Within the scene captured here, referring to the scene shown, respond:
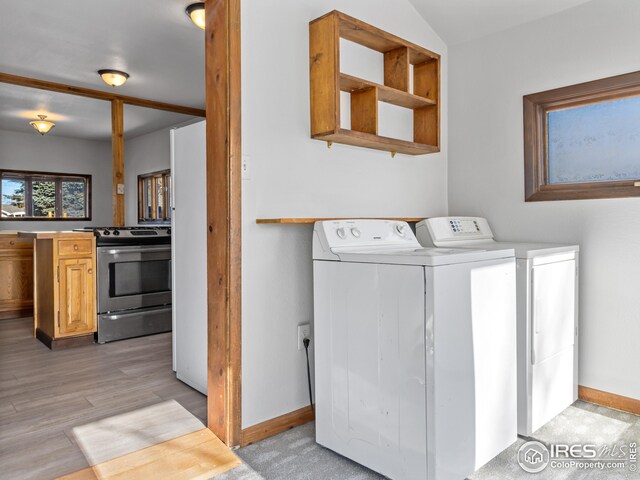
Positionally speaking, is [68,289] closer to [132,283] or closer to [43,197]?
[132,283]

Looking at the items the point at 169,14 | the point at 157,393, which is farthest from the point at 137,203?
the point at 157,393

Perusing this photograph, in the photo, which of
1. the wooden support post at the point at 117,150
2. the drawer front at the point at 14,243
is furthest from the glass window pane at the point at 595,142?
the drawer front at the point at 14,243

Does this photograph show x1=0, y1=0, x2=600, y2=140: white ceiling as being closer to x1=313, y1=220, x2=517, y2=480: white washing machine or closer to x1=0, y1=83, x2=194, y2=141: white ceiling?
x1=0, y1=83, x2=194, y2=141: white ceiling

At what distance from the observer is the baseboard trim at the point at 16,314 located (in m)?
4.89

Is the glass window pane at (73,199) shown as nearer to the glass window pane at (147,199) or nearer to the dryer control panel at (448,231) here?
the glass window pane at (147,199)

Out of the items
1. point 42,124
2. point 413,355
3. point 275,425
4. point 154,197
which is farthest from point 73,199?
point 413,355

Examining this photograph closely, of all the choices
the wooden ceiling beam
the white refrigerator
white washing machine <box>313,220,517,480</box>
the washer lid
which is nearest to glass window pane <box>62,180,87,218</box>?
the wooden ceiling beam

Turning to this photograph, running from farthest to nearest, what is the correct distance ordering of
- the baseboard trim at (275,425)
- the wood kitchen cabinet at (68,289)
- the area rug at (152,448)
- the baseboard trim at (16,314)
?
1. the baseboard trim at (16,314)
2. the wood kitchen cabinet at (68,289)
3. the baseboard trim at (275,425)
4. the area rug at (152,448)

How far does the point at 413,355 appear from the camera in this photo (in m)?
1.62

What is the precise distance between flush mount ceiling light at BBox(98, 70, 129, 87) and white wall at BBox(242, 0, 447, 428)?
289cm

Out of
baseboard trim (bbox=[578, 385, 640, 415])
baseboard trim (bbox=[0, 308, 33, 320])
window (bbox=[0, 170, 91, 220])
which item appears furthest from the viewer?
window (bbox=[0, 170, 91, 220])

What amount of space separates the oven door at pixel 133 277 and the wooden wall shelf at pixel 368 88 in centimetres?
233

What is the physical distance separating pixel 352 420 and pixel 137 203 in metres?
6.73

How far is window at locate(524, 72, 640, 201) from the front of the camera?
7.75ft
